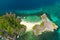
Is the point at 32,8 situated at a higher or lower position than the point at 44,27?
higher

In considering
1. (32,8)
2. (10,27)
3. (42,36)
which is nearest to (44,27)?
(42,36)

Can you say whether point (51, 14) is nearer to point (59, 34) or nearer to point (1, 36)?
point (59, 34)

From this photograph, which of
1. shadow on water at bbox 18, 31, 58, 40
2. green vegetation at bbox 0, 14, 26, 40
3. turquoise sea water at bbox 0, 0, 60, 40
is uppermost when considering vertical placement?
turquoise sea water at bbox 0, 0, 60, 40

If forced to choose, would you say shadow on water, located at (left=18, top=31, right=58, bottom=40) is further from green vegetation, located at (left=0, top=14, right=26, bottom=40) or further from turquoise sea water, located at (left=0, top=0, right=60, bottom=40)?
turquoise sea water, located at (left=0, top=0, right=60, bottom=40)

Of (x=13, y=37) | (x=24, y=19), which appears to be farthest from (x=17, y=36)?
(x=24, y=19)

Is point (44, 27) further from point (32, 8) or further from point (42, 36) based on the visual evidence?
point (32, 8)

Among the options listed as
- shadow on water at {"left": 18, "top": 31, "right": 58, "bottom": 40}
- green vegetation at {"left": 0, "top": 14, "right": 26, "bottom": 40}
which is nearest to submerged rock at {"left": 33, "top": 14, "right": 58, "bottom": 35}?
A: shadow on water at {"left": 18, "top": 31, "right": 58, "bottom": 40}

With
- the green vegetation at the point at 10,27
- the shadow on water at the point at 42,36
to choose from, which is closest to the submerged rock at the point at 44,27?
the shadow on water at the point at 42,36

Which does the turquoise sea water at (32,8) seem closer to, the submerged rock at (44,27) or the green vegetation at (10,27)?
the submerged rock at (44,27)
